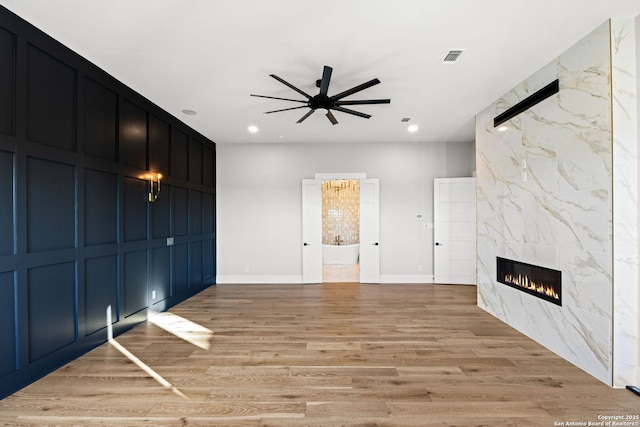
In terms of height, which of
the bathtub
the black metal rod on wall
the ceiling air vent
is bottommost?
the bathtub

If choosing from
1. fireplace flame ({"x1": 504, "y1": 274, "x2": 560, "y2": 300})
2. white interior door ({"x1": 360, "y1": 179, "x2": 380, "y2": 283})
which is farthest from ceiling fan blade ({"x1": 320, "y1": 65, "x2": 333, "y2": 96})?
white interior door ({"x1": 360, "y1": 179, "x2": 380, "y2": 283})

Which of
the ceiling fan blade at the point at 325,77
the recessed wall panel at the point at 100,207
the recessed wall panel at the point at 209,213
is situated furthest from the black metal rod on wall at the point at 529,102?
the recessed wall panel at the point at 209,213

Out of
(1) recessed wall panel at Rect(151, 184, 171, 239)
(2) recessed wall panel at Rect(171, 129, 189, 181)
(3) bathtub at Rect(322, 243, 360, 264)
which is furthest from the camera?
(3) bathtub at Rect(322, 243, 360, 264)

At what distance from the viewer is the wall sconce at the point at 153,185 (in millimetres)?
4379

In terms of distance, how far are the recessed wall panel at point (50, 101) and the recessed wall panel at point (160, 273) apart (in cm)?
193

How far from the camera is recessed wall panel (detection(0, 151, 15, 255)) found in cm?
238

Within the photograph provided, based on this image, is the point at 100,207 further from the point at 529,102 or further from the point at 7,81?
the point at 529,102

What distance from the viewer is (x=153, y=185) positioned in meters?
4.45

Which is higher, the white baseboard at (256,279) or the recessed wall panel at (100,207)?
the recessed wall panel at (100,207)

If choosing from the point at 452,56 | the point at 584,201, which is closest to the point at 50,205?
the point at 452,56

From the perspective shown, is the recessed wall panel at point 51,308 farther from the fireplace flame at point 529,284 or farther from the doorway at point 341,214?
the doorway at point 341,214

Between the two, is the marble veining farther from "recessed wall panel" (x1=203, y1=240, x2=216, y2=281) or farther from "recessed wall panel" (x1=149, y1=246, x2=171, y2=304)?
"recessed wall panel" (x1=203, y1=240, x2=216, y2=281)

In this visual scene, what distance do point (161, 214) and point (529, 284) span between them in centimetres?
495

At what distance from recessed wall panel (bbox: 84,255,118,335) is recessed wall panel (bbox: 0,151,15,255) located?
81 cm
